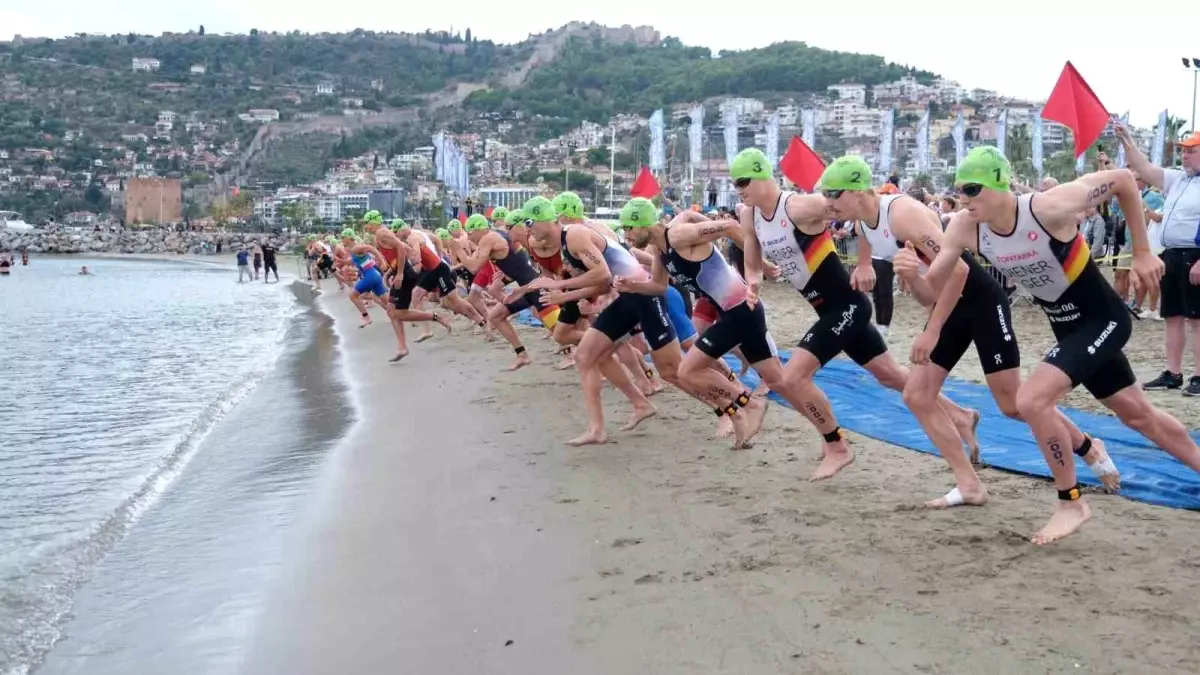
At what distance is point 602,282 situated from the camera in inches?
327

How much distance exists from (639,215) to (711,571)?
10.9 feet

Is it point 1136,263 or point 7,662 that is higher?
point 1136,263

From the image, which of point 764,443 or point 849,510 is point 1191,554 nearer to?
point 849,510

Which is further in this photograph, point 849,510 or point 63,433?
point 63,433

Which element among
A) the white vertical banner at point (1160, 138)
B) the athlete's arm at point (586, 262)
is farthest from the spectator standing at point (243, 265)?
the athlete's arm at point (586, 262)

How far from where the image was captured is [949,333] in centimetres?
592

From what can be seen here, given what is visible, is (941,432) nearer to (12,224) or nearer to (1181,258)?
(1181,258)

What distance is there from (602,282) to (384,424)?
121 inches

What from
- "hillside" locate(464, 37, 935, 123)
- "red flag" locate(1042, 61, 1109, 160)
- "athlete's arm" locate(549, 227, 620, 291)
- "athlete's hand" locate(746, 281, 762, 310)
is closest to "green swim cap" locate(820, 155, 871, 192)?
"athlete's hand" locate(746, 281, 762, 310)

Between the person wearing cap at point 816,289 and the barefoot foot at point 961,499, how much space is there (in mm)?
853

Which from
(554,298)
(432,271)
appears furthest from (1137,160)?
(432,271)

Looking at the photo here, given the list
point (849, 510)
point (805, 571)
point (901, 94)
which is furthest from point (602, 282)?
point (901, 94)

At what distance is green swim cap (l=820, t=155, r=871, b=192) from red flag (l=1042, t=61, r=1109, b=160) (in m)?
4.90

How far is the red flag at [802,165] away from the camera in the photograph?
704 inches
